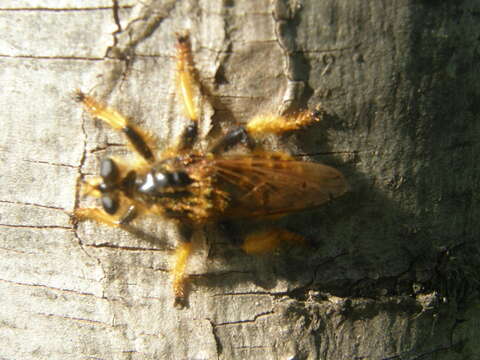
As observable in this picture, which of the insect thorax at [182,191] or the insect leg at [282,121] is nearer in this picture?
the insect leg at [282,121]

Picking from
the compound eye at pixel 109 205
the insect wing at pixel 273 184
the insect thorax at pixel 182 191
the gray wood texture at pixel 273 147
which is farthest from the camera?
the insect thorax at pixel 182 191

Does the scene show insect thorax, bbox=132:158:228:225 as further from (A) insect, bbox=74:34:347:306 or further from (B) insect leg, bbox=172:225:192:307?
(B) insect leg, bbox=172:225:192:307

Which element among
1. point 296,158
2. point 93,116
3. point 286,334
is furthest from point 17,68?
point 286,334

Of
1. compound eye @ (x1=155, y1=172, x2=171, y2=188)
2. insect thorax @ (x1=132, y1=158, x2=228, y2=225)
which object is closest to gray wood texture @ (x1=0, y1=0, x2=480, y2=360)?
insect thorax @ (x1=132, y1=158, x2=228, y2=225)

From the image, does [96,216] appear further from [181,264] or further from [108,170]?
[181,264]

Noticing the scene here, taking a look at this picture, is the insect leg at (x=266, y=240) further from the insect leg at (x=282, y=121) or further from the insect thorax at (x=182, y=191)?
the insect leg at (x=282, y=121)

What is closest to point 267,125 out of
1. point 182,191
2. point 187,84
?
point 187,84

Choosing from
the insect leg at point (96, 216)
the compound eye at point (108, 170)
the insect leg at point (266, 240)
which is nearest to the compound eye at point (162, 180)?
the compound eye at point (108, 170)
